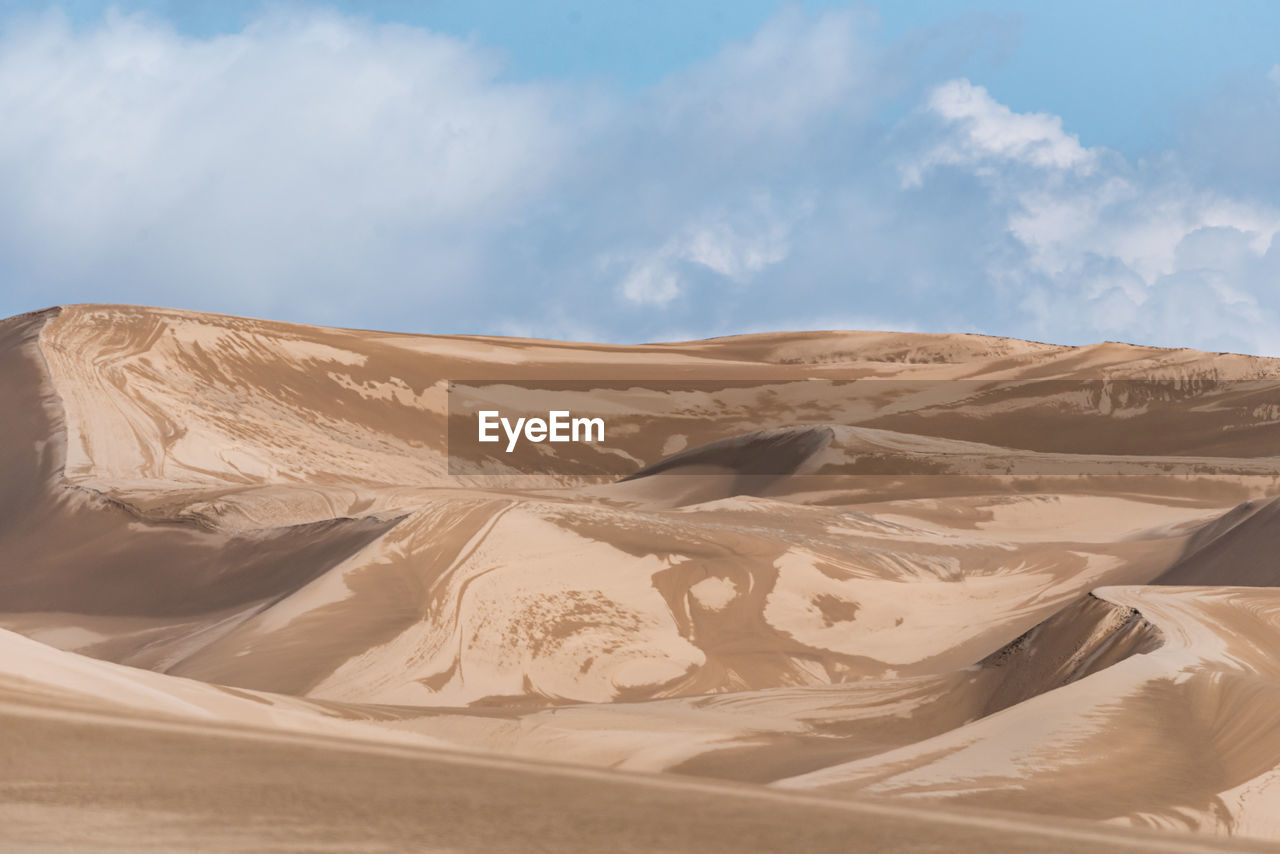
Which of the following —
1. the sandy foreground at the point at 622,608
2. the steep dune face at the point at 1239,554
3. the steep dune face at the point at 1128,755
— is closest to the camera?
the sandy foreground at the point at 622,608

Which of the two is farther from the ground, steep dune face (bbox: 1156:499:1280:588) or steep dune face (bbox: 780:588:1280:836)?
steep dune face (bbox: 1156:499:1280:588)

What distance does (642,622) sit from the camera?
1264 cm

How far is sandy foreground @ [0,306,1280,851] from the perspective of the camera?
3.03 meters

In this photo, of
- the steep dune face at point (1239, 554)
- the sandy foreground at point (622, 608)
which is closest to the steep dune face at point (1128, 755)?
the sandy foreground at point (622, 608)

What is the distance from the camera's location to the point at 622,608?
12797 mm

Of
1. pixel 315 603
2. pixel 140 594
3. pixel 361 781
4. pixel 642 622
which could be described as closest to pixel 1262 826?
pixel 361 781

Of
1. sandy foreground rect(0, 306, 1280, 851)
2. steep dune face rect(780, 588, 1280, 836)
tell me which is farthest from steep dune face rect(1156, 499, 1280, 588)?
steep dune face rect(780, 588, 1280, 836)

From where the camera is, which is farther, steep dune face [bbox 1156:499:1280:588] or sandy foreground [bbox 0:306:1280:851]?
steep dune face [bbox 1156:499:1280:588]

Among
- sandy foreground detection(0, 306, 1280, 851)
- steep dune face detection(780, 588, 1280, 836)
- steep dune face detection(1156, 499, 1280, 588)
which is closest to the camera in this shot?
sandy foreground detection(0, 306, 1280, 851)

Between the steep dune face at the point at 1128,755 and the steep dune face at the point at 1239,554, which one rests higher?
the steep dune face at the point at 1239,554

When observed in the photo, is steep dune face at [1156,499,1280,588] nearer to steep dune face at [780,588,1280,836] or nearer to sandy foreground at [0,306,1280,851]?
sandy foreground at [0,306,1280,851]

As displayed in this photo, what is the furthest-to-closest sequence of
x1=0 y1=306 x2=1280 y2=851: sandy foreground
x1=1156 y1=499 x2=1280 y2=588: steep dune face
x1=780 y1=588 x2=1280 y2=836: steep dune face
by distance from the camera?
x1=1156 y1=499 x2=1280 y2=588: steep dune face < x1=780 y1=588 x2=1280 y2=836: steep dune face < x1=0 y1=306 x2=1280 y2=851: sandy foreground

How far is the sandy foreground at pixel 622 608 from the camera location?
303 cm

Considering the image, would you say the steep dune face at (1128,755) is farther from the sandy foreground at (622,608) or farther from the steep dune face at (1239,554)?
the steep dune face at (1239,554)
